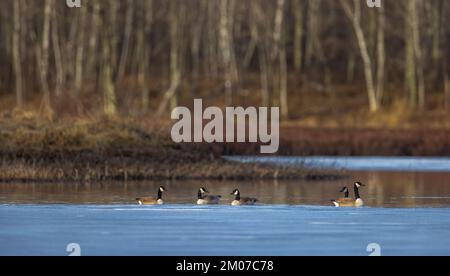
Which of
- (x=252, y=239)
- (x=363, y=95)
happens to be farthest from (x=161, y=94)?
(x=252, y=239)

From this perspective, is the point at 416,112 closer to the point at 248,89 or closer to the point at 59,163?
the point at 248,89

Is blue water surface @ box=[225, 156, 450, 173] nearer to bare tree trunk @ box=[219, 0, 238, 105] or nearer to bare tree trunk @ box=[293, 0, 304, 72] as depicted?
bare tree trunk @ box=[219, 0, 238, 105]

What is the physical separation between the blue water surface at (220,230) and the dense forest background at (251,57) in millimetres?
20306

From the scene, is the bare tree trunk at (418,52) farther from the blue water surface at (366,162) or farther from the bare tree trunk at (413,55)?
the blue water surface at (366,162)

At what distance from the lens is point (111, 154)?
29812 mm

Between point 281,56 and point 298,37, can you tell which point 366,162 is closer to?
point 281,56

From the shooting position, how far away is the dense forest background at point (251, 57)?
48.7 m

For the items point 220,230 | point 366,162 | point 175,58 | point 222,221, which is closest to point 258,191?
point 222,221

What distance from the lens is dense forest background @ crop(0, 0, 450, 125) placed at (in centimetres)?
4869

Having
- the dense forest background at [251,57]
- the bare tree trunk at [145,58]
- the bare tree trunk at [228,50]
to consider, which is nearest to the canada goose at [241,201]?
the dense forest background at [251,57]

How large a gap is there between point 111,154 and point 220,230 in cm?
1181

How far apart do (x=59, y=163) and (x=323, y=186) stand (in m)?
6.22

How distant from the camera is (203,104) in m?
50.3

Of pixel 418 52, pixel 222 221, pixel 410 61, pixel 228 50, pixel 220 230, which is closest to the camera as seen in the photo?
pixel 220 230
